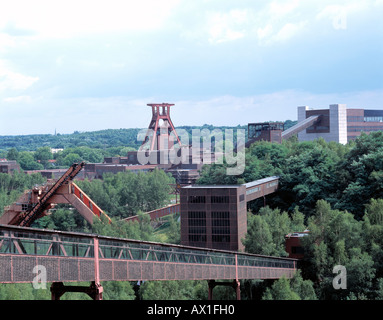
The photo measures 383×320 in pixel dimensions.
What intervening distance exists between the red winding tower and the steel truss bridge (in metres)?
86.2

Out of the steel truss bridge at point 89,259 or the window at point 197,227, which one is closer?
the steel truss bridge at point 89,259

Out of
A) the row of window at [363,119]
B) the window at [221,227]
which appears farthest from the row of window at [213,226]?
the row of window at [363,119]

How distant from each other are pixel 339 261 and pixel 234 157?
1363 inches

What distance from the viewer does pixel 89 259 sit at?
16.7 metres

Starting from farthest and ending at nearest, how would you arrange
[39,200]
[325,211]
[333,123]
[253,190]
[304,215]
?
[333,123], [304,215], [253,190], [39,200], [325,211]

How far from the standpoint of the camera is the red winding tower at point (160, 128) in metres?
111

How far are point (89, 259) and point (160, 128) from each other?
9663cm

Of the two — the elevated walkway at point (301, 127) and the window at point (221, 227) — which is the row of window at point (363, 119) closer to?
the elevated walkway at point (301, 127)

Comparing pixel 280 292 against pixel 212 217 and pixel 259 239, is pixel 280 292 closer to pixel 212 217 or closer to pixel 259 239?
pixel 259 239

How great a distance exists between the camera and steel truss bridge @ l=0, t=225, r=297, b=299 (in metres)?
14.6

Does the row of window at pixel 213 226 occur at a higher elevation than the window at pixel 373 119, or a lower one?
lower

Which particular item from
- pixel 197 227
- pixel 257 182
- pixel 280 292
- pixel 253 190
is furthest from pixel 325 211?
pixel 257 182

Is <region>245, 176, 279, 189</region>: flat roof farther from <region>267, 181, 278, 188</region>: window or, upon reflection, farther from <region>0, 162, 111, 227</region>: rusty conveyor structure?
<region>0, 162, 111, 227</region>: rusty conveyor structure

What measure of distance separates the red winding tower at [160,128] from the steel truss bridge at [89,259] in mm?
86220
